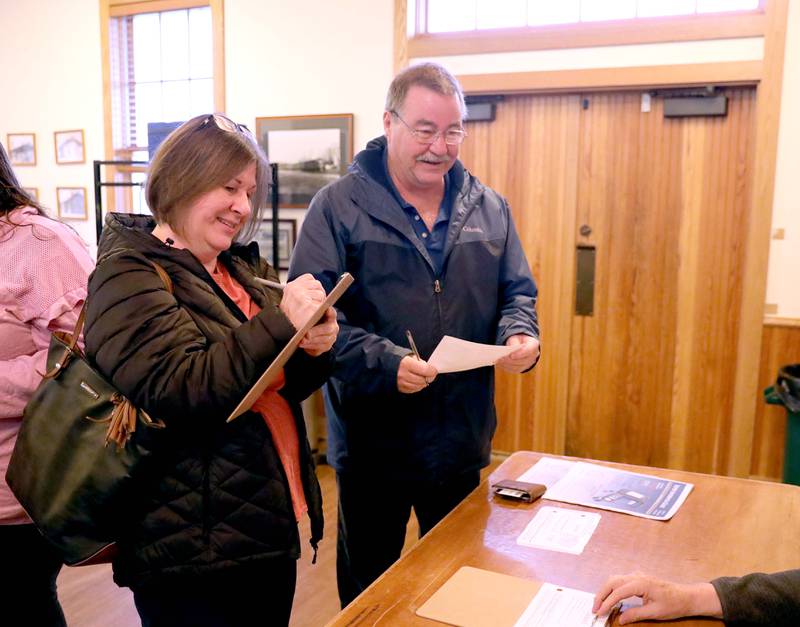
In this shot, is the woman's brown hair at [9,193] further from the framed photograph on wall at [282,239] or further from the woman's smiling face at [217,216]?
the framed photograph on wall at [282,239]

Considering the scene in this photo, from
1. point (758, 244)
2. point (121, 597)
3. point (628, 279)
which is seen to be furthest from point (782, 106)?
point (121, 597)

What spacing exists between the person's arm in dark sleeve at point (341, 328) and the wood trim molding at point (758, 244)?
2617 millimetres

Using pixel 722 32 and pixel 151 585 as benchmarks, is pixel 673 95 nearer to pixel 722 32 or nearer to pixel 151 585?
pixel 722 32

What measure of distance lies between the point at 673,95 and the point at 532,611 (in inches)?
131

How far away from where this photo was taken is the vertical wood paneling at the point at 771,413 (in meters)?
3.61

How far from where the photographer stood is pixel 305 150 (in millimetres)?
4535

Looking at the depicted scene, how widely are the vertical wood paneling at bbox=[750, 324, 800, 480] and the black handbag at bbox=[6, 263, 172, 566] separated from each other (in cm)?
331

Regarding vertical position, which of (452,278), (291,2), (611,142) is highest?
(291,2)

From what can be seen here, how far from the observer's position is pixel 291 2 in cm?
448

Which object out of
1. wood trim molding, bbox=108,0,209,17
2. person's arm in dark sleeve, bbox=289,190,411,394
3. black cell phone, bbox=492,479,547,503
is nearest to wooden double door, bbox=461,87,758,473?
wood trim molding, bbox=108,0,209,17

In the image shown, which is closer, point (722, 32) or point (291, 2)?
point (722, 32)

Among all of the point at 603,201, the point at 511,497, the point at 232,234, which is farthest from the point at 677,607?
the point at 603,201

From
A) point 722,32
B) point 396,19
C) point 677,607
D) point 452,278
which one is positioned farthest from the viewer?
point 396,19

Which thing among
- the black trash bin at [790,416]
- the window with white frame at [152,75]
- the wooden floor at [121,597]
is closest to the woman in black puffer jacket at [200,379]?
the wooden floor at [121,597]
